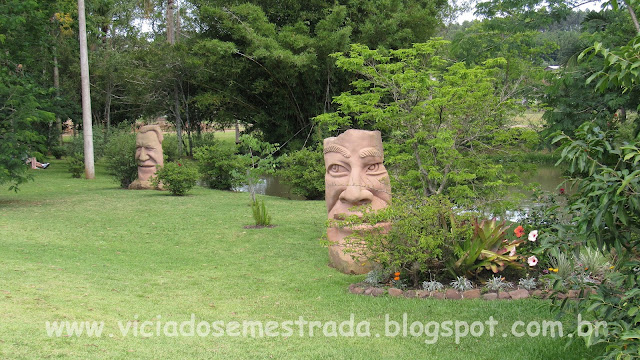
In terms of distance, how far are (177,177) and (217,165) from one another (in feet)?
9.27

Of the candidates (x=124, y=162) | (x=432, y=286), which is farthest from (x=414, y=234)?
(x=124, y=162)

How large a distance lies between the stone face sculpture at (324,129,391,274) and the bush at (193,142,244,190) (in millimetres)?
10830

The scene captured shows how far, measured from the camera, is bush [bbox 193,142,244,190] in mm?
19203

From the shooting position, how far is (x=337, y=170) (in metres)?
8.62

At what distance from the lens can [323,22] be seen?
2208cm

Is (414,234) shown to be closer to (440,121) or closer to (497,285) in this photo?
(497,285)

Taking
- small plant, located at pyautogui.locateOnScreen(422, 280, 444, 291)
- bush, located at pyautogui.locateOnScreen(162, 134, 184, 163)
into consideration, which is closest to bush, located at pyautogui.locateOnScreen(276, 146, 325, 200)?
bush, located at pyautogui.locateOnScreen(162, 134, 184, 163)

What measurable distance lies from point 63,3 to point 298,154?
1184cm

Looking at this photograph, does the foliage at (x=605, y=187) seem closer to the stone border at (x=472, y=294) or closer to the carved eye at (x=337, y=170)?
Answer: the stone border at (x=472, y=294)

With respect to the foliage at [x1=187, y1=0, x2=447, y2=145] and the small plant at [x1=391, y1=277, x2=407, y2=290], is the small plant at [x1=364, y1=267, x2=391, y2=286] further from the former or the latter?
the foliage at [x1=187, y1=0, x2=447, y2=145]

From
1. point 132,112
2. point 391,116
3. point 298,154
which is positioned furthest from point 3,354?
point 132,112

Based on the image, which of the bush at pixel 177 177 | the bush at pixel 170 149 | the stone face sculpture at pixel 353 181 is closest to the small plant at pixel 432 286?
the stone face sculpture at pixel 353 181

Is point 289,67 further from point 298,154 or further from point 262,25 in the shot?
point 298,154

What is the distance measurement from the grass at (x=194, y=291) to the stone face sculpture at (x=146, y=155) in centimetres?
464
